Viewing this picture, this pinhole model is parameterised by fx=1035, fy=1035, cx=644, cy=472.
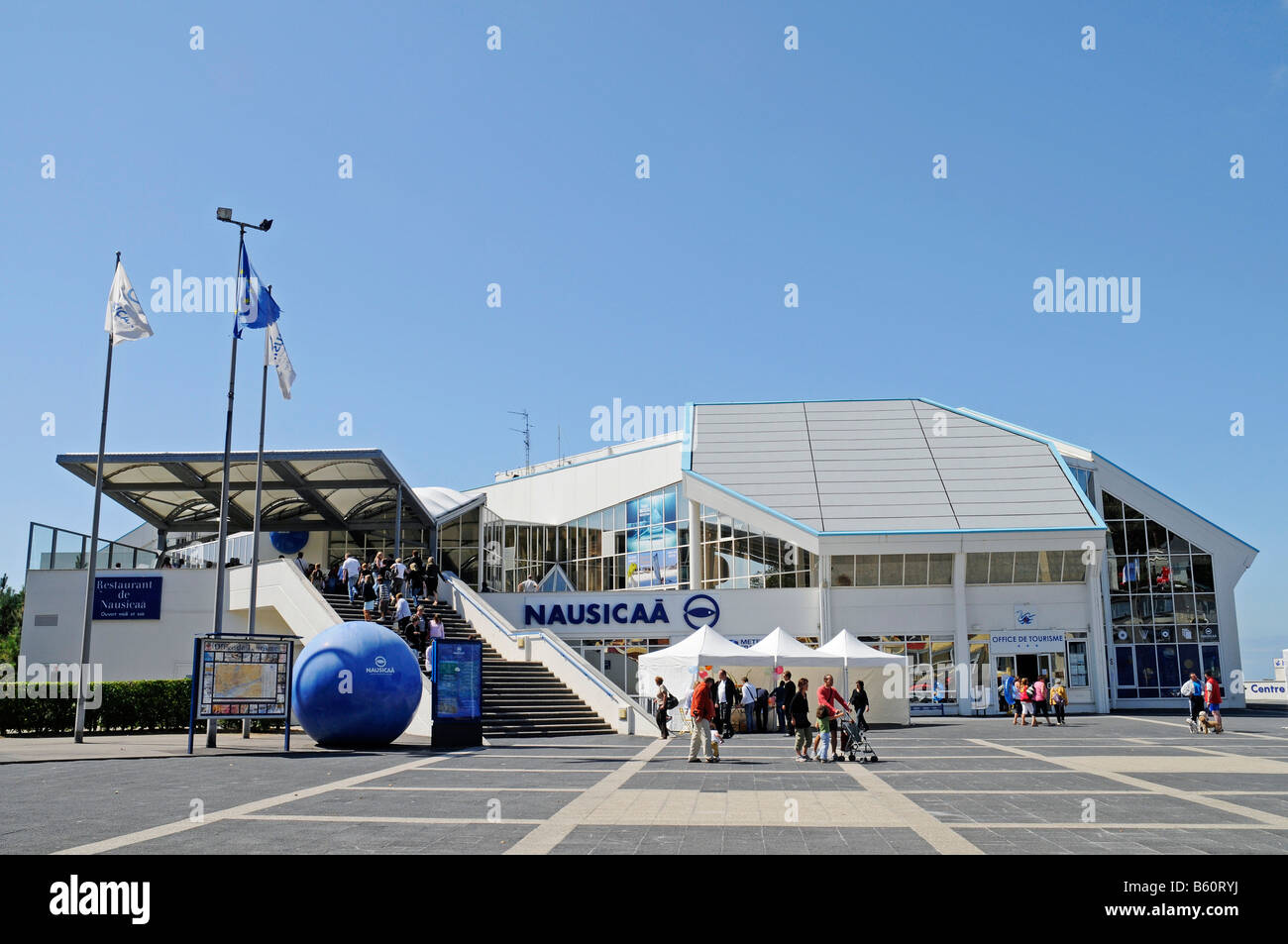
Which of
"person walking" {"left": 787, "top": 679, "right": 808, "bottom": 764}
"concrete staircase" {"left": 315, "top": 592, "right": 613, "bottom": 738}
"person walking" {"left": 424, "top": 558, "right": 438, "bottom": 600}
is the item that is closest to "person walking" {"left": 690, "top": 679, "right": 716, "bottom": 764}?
"person walking" {"left": 787, "top": 679, "right": 808, "bottom": 764}

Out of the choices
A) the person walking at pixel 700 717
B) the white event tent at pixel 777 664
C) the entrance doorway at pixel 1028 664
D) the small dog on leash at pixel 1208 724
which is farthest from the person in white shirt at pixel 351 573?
the small dog on leash at pixel 1208 724

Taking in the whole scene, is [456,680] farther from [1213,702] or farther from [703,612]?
[1213,702]

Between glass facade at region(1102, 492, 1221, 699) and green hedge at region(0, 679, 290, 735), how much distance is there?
99.4 feet

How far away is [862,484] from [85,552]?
27.0 m

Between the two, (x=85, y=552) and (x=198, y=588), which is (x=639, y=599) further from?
(x=85, y=552)

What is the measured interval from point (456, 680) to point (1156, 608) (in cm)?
2947

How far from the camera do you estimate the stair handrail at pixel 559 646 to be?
86.9 ft

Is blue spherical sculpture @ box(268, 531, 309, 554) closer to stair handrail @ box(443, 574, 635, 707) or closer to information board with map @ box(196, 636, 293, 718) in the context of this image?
stair handrail @ box(443, 574, 635, 707)

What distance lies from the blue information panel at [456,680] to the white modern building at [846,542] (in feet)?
28.8

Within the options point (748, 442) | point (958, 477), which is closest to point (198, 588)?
point (748, 442)

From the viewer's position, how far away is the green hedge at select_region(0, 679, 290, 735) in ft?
77.5

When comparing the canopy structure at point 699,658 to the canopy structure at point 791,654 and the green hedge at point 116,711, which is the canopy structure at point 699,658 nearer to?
the canopy structure at point 791,654

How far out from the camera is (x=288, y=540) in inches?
1694

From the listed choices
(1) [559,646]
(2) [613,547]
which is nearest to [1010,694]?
(1) [559,646]
